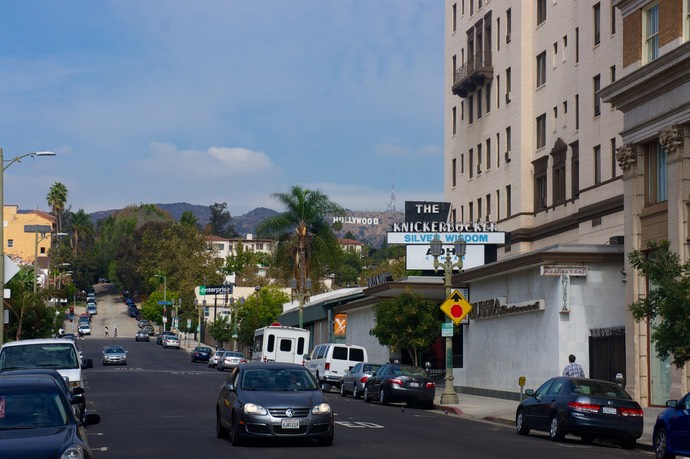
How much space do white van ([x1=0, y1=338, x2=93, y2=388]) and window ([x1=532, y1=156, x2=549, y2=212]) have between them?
3251 cm

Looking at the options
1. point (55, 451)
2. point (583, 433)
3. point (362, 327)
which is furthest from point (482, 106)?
point (55, 451)

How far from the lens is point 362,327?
6625cm

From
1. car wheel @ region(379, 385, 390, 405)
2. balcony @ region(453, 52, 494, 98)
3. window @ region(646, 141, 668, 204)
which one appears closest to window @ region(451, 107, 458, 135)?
balcony @ region(453, 52, 494, 98)

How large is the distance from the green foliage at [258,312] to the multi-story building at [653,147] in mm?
61881

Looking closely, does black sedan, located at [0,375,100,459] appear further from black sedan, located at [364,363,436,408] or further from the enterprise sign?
the enterprise sign

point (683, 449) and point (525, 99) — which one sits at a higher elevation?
point (525, 99)

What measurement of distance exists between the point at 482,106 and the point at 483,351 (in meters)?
20.6

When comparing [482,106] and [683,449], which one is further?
[482,106]

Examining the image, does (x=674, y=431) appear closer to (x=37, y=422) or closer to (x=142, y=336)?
(x=37, y=422)

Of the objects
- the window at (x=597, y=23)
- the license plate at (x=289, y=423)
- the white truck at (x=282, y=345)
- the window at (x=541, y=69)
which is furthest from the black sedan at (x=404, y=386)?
the window at (x=541, y=69)

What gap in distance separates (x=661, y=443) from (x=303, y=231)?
190 feet

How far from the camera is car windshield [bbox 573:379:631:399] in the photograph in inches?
934

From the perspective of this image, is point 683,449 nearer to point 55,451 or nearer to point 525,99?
point 55,451

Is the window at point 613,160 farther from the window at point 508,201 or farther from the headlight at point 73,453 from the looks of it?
the headlight at point 73,453
